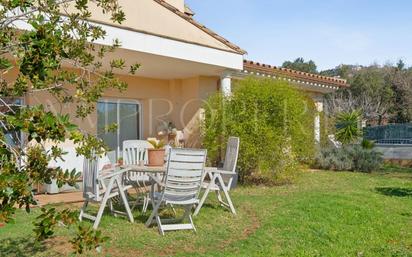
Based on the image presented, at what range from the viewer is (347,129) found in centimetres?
1864

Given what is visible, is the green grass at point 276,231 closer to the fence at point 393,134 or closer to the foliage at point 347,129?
the foliage at point 347,129

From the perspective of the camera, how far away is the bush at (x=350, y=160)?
1566 cm

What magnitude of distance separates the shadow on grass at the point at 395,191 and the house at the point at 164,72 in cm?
328

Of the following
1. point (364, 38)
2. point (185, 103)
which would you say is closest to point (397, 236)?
point (185, 103)

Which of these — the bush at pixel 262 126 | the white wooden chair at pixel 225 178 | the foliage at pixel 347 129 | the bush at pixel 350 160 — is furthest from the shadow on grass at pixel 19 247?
the foliage at pixel 347 129

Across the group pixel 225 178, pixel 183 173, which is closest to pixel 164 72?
pixel 225 178

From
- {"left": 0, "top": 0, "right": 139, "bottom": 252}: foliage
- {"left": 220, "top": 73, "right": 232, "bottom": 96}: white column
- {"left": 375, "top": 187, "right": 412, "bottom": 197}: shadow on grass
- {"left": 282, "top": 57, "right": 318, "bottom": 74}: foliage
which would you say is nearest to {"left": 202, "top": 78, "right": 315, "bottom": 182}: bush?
{"left": 220, "top": 73, "right": 232, "bottom": 96}: white column

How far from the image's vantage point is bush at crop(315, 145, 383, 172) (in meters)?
15.7

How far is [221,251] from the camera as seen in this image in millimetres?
5719

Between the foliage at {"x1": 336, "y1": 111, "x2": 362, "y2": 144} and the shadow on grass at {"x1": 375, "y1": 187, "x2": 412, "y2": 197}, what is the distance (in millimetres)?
7243

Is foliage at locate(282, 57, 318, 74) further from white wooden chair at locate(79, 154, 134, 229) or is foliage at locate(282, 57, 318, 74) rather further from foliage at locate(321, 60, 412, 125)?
white wooden chair at locate(79, 154, 134, 229)

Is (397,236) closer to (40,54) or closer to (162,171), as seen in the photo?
(162,171)

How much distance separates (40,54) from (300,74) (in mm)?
13972

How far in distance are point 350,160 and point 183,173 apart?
35.2ft
